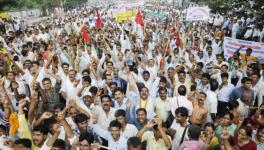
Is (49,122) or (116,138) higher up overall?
(49,122)

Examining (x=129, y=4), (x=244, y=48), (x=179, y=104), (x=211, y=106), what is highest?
(x=129, y=4)

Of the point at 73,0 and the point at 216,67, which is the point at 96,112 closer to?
the point at 216,67

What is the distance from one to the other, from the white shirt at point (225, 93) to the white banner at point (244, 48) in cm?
300

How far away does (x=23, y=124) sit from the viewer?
4.74 m

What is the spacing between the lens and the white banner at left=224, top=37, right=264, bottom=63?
9177mm

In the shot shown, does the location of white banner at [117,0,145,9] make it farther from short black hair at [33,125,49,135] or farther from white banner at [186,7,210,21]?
short black hair at [33,125,49,135]

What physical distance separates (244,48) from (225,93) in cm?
342

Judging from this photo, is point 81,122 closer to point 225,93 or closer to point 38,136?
point 38,136

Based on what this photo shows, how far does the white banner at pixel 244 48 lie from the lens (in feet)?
30.1

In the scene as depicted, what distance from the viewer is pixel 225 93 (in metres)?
6.61

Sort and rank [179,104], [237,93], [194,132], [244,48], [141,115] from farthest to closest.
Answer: [244,48] → [237,93] → [179,104] → [141,115] → [194,132]

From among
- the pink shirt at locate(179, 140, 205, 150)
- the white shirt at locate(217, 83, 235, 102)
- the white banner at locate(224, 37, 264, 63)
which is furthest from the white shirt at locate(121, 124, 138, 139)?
the white banner at locate(224, 37, 264, 63)

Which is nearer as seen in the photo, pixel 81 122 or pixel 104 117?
pixel 81 122

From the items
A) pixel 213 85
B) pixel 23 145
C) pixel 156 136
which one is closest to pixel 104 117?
pixel 156 136
